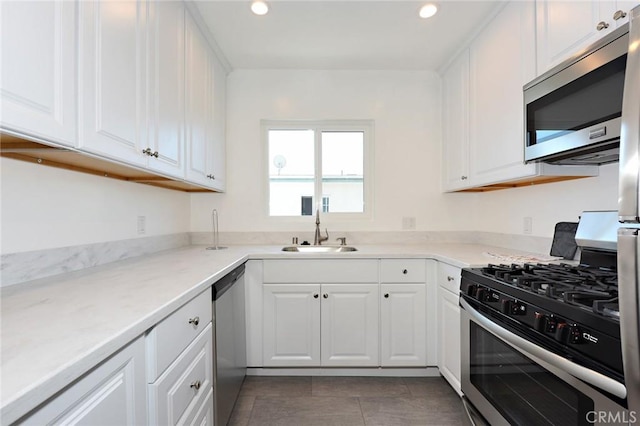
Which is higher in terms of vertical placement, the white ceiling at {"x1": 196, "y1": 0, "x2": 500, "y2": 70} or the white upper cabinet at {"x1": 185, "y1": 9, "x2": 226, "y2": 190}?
the white ceiling at {"x1": 196, "y1": 0, "x2": 500, "y2": 70}

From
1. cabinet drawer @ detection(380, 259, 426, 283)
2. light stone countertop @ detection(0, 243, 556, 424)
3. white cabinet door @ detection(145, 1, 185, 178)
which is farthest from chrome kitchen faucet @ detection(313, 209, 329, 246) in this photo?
white cabinet door @ detection(145, 1, 185, 178)

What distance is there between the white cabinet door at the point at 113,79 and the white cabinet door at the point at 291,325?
4.04 ft

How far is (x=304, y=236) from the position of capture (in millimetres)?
2674

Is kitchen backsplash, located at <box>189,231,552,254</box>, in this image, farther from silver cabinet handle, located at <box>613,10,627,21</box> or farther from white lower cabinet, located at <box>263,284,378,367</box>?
silver cabinet handle, located at <box>613,10,627,21</box>

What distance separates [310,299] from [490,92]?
180 cm

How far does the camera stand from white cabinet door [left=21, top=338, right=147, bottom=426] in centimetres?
56

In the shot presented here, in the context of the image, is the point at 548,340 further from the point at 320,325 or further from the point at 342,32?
the point at 342,32

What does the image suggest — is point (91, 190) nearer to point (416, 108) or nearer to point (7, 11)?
point (7, 11)

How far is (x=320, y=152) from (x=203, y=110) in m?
1.08

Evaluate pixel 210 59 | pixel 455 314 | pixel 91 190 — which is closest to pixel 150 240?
pixel 91 190

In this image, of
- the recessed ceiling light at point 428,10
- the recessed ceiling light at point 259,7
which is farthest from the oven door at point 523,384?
the recessed ceiling light at point 259,7

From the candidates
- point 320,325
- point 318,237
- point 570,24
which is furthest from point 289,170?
point 570,24

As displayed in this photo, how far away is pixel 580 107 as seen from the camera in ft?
3.91

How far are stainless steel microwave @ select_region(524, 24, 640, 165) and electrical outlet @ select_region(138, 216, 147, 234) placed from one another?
7.29 feet
